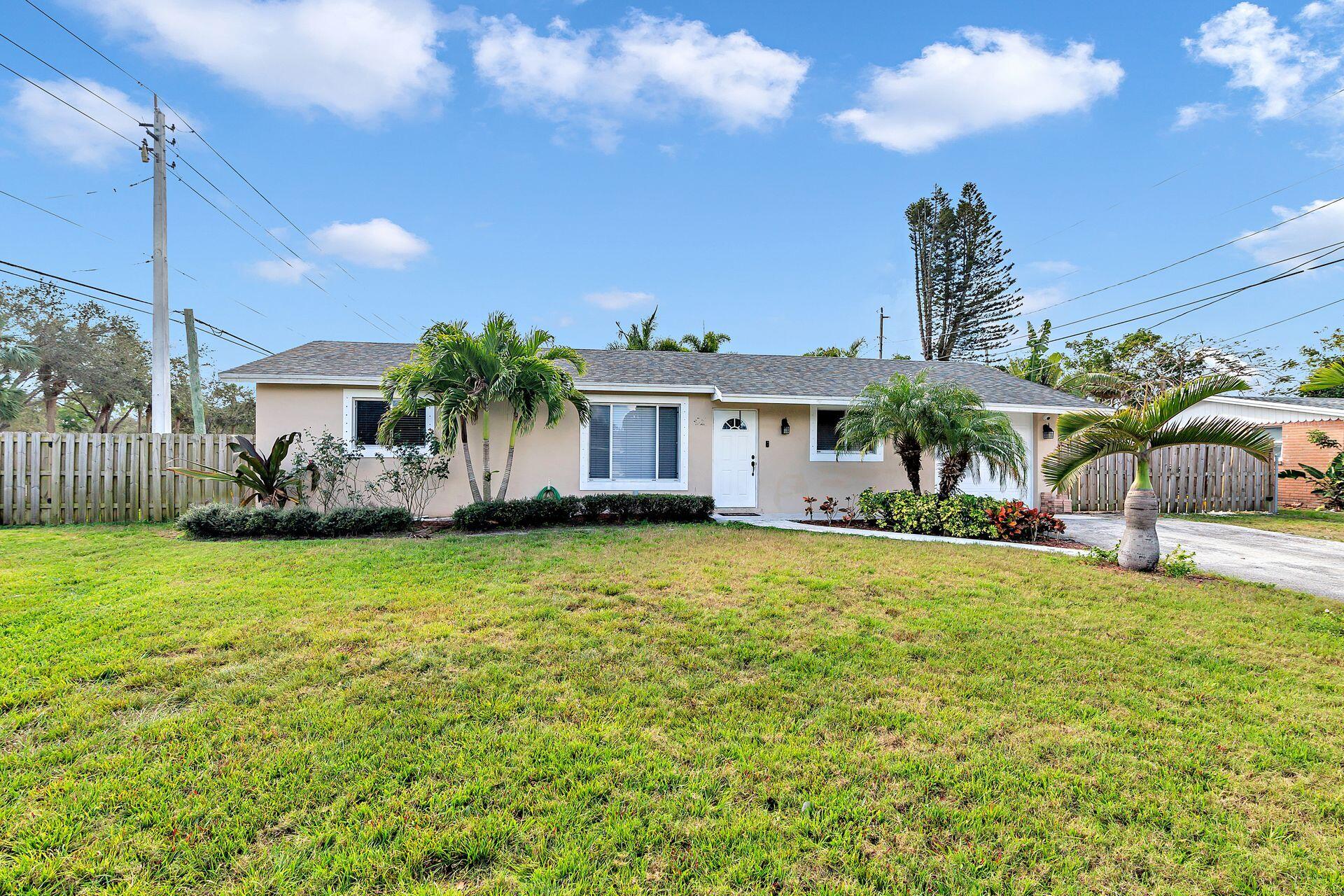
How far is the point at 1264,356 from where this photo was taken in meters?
25.9

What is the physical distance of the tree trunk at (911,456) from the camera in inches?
395

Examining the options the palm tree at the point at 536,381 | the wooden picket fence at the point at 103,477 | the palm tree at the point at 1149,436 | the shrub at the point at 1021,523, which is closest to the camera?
the palm tree at the point at 1149,436

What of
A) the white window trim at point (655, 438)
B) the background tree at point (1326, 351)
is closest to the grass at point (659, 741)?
the white window trim at point (655, 438)

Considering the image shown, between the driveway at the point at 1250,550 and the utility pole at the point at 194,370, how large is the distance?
2066 cm

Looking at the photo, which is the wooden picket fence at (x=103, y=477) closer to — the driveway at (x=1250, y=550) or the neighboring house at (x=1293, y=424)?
the driveway at (x=1250, y=550)

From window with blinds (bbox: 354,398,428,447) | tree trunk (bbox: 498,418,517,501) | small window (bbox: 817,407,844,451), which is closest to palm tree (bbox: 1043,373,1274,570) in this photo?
small window (bbox: 817,407,844,451)

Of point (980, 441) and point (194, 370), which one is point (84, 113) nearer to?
point (194, 370)

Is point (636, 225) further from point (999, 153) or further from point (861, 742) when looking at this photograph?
point (861, 742)

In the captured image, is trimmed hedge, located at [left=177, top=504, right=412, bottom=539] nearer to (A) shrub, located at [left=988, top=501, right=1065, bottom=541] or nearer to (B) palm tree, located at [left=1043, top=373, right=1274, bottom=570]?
(A) shrub, located at [left=988, top=501, right=1065, bottom=541]

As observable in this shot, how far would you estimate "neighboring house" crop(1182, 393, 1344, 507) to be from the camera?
591 inches

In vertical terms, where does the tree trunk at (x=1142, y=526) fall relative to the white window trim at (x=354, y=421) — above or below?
below

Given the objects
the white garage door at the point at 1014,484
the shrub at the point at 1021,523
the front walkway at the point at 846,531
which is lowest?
the front walkway at the point at 846,531

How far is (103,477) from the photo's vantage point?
998 centimetres

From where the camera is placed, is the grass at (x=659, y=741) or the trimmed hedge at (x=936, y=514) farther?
the trimmed hedge at (x=936, y=514)
